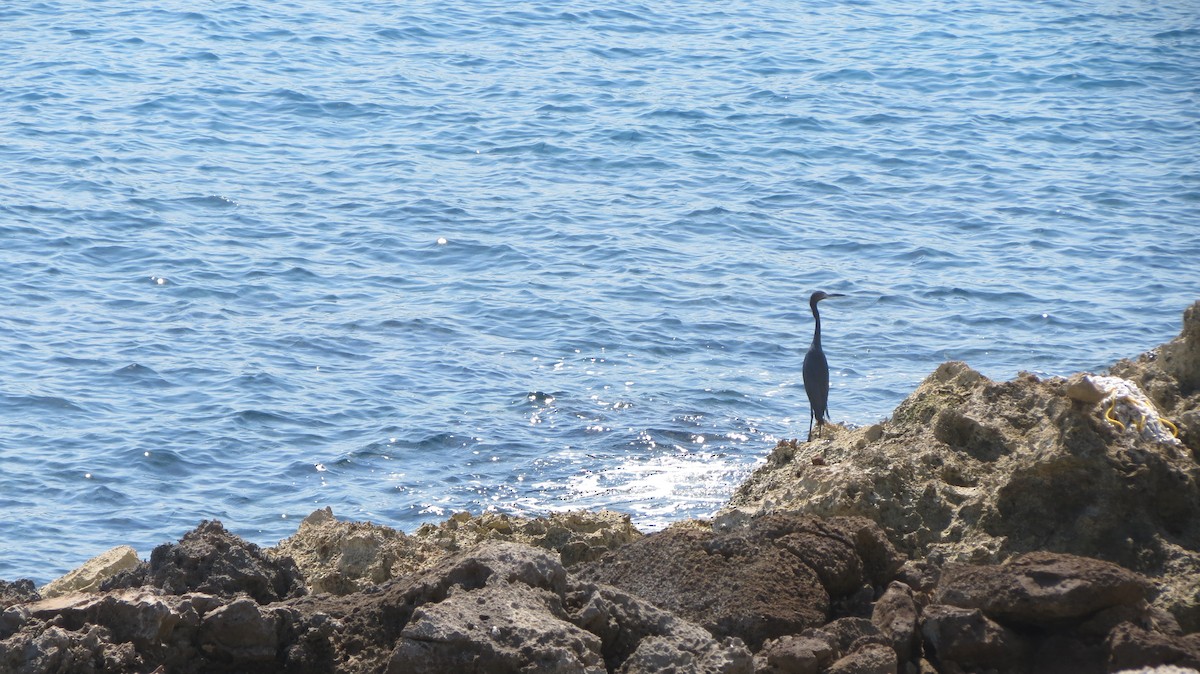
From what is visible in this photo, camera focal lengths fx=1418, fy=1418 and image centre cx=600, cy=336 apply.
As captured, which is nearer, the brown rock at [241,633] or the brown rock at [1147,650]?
the brown rock at [1147,650]

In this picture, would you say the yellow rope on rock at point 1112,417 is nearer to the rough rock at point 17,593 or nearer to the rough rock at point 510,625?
the rough rock at point 510,625

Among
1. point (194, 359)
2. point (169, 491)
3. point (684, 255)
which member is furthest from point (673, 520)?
point (684, 255)

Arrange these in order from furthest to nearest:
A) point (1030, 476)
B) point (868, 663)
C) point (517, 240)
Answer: point (517, 240), point (1030, 476), point (868, 663)

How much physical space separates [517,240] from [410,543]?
795 centimetres

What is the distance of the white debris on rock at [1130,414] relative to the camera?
167 inches

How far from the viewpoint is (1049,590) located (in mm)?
3439

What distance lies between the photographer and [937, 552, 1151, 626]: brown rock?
3.42 meters

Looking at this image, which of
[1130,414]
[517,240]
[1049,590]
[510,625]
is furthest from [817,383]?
[517,240]

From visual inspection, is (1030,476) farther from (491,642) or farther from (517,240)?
(517,240)

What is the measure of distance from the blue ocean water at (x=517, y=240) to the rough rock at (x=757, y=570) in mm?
3180

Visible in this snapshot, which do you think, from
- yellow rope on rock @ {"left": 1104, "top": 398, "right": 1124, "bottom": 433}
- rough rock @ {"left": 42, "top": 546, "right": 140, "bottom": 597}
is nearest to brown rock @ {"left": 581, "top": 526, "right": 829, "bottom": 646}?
yellow rope on rock @ {"left": 1104, "top": 398, "right": 1124, "bottom": 433}

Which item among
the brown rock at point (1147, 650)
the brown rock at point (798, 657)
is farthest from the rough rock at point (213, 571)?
the brown rock at point (1147, 650)

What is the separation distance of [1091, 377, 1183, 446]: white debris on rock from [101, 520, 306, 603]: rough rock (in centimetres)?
244

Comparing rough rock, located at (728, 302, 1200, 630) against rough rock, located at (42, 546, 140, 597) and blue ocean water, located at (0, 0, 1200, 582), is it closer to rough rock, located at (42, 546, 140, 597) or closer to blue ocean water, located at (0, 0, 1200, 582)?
rough rock, located at (42, 546, 140, 597)
